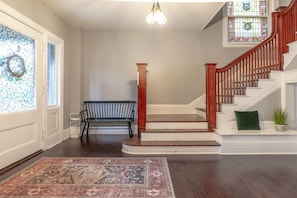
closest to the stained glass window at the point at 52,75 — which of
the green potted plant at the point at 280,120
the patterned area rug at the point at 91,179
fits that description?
the patterned area rug at the point at 91,179

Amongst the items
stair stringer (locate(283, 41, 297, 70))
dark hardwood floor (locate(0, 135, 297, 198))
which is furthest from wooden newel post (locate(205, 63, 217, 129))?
stair stringer (locate(283, 41, 297, 70))

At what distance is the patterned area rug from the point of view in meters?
2.38

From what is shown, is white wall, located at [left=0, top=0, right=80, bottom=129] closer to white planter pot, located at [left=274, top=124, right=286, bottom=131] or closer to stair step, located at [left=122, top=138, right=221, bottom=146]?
stair step, located at [left=122, top=138, right=221, bottom=146]

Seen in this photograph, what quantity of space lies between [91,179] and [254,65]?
390 centimetres

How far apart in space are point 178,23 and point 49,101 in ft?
11.1

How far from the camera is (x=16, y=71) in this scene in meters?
3.51

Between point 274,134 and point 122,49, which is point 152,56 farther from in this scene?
point 274,134

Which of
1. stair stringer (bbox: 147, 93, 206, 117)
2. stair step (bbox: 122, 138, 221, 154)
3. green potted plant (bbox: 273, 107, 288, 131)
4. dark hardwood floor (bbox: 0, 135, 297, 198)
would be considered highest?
stair stringer (bbox: 147, 93, 206, 117)

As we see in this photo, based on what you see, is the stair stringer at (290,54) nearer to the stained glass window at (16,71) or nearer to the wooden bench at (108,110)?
the wooden bench at (108,110)

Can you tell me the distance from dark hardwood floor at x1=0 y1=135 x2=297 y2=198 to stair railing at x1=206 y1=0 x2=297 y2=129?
1.14 meters

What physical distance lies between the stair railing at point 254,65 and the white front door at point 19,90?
3.06m

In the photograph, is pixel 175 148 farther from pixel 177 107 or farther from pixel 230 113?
pixel 177 107

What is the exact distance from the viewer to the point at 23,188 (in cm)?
248

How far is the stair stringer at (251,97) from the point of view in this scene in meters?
4.53
